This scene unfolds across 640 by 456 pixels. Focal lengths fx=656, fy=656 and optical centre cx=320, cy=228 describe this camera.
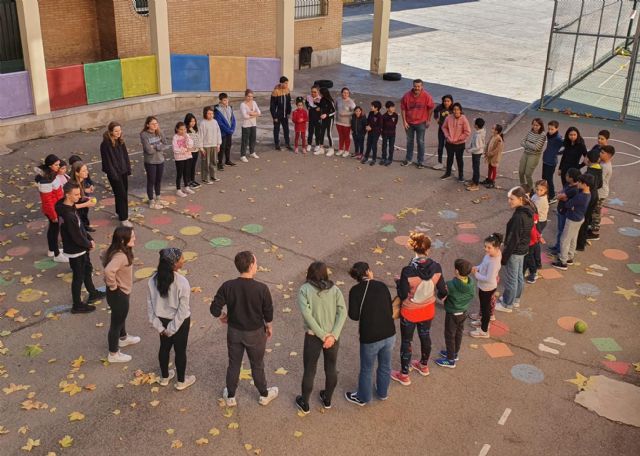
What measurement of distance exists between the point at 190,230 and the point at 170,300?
4.96 m

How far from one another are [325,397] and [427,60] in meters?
24.5

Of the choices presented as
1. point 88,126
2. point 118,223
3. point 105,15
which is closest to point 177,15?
point 105,15

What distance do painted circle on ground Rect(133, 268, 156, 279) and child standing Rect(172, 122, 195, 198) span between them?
3.17m

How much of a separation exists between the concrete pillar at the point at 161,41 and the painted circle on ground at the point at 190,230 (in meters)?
9.30

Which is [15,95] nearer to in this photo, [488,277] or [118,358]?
[118,358]

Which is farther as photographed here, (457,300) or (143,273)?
(143,273)

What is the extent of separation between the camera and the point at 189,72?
20.4 meters

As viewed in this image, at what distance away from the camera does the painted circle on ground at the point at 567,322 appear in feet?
29.6

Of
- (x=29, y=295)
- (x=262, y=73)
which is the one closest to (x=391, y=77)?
(x=262, y=73)

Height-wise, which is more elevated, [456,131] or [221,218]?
[456,131]

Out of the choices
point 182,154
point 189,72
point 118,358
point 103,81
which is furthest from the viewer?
point 189,72

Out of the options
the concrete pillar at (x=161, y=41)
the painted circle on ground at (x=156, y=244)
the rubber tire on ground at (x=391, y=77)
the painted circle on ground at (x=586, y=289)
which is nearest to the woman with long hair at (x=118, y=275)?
the painted circle on ground at (x=156, y=244)

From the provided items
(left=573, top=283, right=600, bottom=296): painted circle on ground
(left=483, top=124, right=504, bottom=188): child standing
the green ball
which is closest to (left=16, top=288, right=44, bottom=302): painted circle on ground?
the green ball

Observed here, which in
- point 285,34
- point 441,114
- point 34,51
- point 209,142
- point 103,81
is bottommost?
point 209,142
